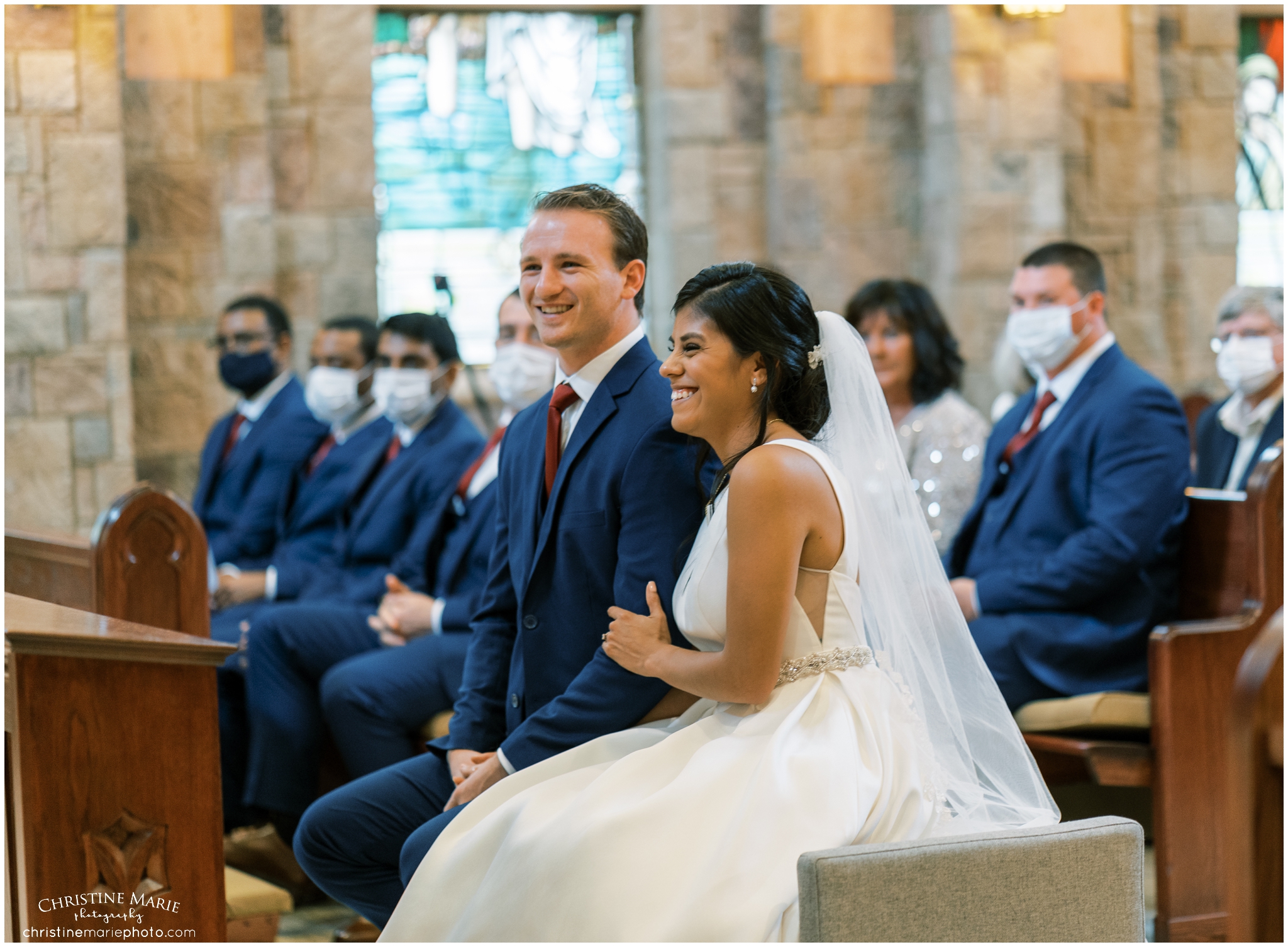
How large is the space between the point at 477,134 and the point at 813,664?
18.4 ft

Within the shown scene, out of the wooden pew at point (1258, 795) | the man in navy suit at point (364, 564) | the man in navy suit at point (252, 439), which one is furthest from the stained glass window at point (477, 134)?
the wooden pew at point (1258, 795)

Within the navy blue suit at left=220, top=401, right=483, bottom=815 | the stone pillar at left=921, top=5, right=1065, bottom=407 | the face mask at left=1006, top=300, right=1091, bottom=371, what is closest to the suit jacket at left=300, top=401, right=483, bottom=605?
the navy blue suit at left=220, top=401, right=483, bottom=815

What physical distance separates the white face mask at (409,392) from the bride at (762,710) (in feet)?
8.58

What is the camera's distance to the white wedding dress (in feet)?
6.64

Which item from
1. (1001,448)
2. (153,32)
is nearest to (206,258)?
(153,32)

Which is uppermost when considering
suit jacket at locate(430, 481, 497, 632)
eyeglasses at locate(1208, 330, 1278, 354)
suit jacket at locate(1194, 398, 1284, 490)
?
eyeglasses at locate(1208, 330, 1278, 354)

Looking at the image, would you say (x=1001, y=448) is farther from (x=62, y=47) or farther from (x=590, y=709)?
(x=62, y=47)

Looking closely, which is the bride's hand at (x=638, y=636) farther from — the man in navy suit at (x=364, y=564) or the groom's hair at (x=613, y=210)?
the man in navy suit at (x=364, y=564)

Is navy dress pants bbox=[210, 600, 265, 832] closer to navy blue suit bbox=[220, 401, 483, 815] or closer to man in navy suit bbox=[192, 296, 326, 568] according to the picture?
navy blue suit bbox=[220, 401, 483, 815]

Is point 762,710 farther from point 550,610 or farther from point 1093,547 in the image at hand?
point 1093,547

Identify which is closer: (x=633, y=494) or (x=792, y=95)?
(x=633, y=494)

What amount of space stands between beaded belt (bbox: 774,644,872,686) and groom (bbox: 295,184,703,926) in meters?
0.23

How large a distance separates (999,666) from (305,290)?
436 cm

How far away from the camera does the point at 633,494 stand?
243 cm
